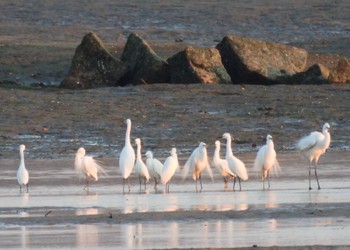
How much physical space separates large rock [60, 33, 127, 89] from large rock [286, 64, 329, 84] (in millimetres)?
4033

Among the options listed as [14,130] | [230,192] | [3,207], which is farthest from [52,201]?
[14,130]

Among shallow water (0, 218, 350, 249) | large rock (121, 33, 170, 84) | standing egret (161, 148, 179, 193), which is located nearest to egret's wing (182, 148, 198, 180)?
standing egret (161, 148, 179, 193)

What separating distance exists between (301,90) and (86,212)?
13.9 meters

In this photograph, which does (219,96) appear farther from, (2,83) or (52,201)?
(52,201)

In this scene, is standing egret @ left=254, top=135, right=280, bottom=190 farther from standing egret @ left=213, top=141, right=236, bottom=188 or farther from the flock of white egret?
standing egret @ left=213, top=141, right=236, bottom=188

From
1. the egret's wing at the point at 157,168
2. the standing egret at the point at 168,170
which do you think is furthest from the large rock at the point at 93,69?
the standing egret at the point at 168,170

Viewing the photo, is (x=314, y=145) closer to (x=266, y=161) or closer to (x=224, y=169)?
(x=266, y=161)

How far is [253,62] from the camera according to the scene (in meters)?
29.3

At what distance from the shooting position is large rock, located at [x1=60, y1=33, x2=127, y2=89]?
29391 millimetres

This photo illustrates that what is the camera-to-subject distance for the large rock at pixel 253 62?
29172mm

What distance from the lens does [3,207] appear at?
48.5ft

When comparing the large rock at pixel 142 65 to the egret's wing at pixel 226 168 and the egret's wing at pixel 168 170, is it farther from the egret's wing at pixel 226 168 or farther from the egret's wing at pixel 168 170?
the egret's wing at pixel 168 170

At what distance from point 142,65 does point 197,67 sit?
1406 millimetres

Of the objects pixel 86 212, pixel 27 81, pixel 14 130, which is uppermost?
pixel 27 81
